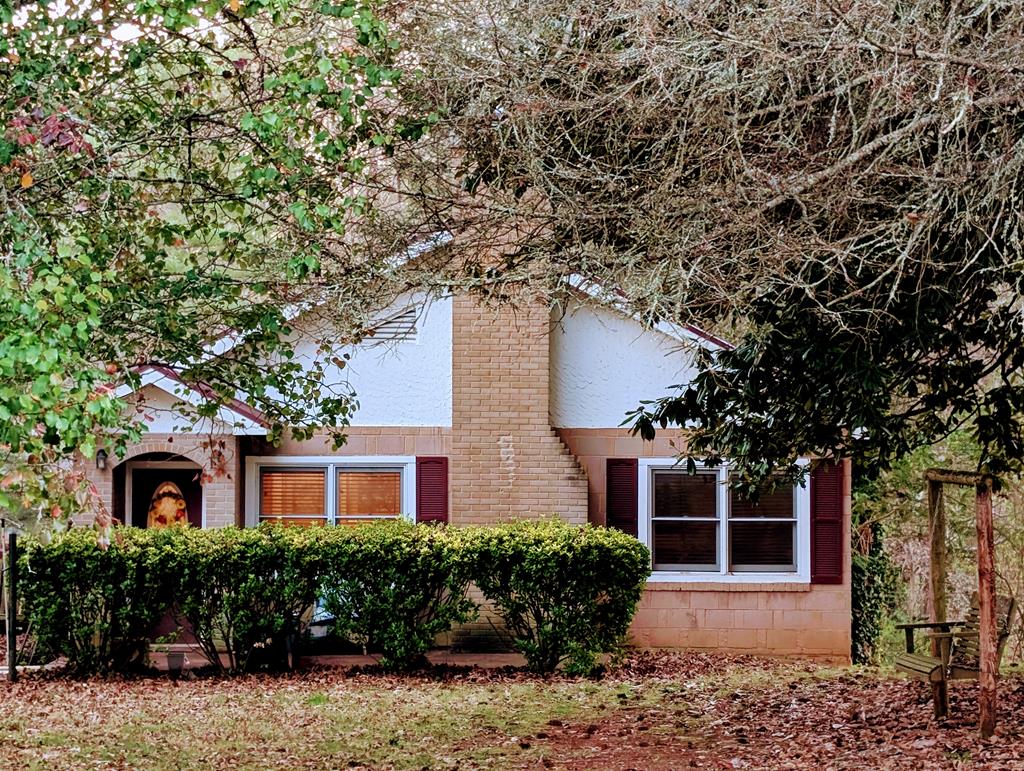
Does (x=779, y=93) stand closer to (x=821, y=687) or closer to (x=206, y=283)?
(x=206, y=283)

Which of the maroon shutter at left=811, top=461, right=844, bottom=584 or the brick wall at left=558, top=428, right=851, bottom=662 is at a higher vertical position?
the maroon shutter at left=811, top=461, right=844, bottom=584

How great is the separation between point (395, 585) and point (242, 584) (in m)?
1.64

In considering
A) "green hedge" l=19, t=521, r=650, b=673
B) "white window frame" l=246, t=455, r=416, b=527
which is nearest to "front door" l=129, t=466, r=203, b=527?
"white window frame" l=246, t=455, r=416, b=527

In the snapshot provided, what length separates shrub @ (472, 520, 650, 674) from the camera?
516 inches

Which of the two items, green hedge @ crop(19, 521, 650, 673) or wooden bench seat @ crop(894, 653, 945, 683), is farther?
green hedge @ crop(19, 521, 650, 673)

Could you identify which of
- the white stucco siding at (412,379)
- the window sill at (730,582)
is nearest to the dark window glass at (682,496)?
the window sill at (730,582)

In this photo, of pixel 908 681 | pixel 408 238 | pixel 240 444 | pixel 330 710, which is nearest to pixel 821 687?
pixel 908 681

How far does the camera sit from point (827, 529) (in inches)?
595

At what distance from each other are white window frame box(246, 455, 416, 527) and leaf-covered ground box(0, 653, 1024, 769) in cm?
235

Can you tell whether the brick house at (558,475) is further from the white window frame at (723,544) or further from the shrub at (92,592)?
the shrub at (92,592)

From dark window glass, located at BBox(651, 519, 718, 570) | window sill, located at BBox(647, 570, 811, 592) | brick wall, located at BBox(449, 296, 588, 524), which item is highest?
brick wall, located at BBox(449, 296, 588, 524)

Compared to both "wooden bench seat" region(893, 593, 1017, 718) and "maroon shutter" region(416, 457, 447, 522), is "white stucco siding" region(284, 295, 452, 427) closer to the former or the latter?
"maroon shutter" region(416, 457, 447, 522)

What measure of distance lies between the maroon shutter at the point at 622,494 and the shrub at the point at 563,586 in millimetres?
1839

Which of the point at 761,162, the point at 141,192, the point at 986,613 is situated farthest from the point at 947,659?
the point at 141,192
